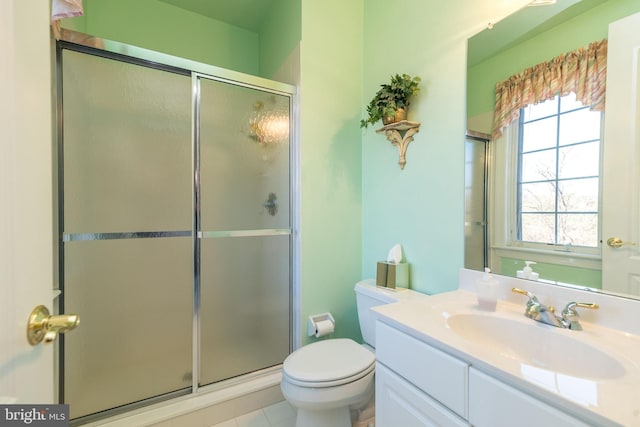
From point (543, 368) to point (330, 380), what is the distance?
2.50 feet

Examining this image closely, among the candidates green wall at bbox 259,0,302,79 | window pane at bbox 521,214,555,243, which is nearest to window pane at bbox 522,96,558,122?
window pane at bbox 521,214,555,243

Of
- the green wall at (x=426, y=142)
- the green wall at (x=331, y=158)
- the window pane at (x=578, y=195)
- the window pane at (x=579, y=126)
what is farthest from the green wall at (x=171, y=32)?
the window pane at (x=578, y=195)

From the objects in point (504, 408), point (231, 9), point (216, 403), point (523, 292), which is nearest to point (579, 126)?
point (523, 292)

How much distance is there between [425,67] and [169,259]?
1700 mm

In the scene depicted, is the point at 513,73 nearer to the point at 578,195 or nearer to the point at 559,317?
the point at 578,195

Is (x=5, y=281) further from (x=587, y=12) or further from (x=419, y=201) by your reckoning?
(x=587, y=12)

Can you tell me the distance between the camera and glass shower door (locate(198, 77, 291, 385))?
154 cm

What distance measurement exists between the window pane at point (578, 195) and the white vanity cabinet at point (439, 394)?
0.68 metres

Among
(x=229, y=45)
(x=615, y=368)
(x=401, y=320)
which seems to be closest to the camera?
(x=615, y=368)

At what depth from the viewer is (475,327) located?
3.16ft

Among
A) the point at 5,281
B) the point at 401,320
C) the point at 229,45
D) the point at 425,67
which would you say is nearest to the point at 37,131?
the point at 5,281

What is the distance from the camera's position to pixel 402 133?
1532 mm

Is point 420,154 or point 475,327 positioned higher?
point 420,154

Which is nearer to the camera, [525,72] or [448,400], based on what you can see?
[448,400]
